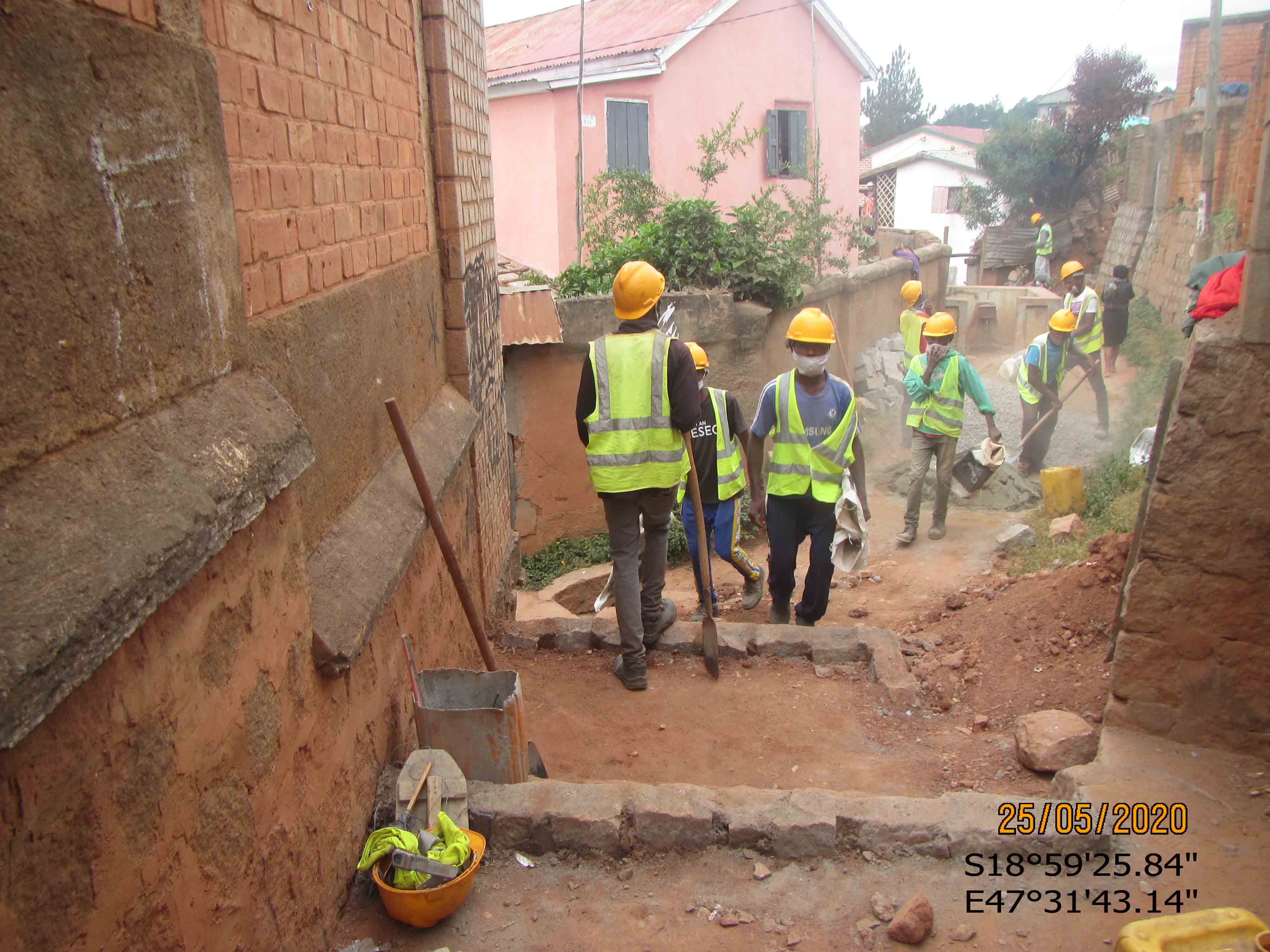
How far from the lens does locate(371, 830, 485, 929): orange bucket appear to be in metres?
2.46

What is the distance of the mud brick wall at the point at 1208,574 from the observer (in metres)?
3.14

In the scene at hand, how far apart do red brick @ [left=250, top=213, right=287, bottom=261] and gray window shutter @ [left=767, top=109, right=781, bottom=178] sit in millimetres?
15694

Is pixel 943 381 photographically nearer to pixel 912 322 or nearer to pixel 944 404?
pixel 944 404

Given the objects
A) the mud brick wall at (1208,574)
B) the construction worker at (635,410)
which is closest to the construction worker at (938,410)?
the construction worker at (635,410)

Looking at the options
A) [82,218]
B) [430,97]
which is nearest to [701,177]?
[430,97]

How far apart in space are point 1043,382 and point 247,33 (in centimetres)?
898

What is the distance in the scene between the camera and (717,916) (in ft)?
9.18

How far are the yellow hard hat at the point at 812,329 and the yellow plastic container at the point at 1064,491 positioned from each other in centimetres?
378

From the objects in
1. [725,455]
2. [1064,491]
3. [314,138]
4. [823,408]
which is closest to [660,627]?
[725,455]

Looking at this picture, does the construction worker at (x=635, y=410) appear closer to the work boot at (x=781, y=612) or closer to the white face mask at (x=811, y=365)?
the white face mask at (x=811, y=365)

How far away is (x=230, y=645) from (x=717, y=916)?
170 cm

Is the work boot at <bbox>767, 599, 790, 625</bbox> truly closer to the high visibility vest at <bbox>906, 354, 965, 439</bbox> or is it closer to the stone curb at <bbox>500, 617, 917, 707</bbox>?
the stone curb at <bbox>500, 617, 917, 707</bbox>

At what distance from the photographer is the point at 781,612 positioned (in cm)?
581

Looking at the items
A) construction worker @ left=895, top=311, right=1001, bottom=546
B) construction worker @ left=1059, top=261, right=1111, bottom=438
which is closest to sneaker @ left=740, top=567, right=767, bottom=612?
construction worker @ left=895, top=311, right=1001, bottom=546
